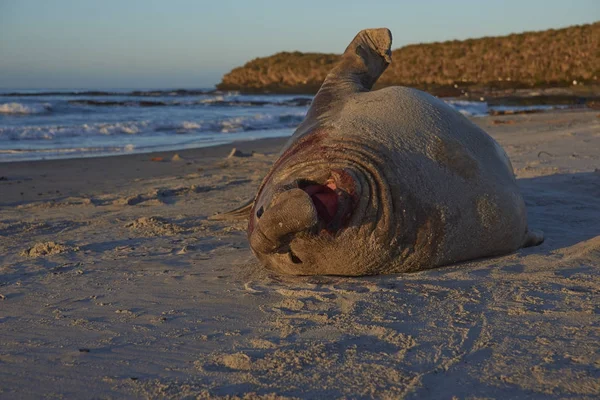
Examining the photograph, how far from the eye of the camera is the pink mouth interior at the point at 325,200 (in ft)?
11.7

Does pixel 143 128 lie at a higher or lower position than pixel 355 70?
lower

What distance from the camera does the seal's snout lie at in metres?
3.24

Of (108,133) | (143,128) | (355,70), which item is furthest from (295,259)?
(143,128)

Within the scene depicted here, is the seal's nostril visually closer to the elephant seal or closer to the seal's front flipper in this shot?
the elephant seal

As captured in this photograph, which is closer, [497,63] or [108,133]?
[108,133]

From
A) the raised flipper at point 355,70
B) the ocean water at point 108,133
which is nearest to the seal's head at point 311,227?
the raised flipper at point 355,70

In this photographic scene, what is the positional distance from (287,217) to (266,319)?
19.1 inches

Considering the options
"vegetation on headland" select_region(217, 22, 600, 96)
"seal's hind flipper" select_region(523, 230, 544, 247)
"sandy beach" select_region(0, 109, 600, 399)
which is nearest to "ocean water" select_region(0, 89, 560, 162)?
"sandy beach" select_region(0, 109, 600, 399)

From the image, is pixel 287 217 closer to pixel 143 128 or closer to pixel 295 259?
pixel 295 259

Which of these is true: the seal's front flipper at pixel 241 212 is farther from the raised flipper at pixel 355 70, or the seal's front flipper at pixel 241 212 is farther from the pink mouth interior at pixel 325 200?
the pink mouth interior at pixel 325 200

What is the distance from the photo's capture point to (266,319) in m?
3.12

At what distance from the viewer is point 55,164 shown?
1008 centimetres

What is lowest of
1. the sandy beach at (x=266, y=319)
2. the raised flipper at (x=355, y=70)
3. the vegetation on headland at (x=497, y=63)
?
the sandy beach at (x=266, y=319)

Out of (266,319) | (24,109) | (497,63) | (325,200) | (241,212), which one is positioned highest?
(497,63)
